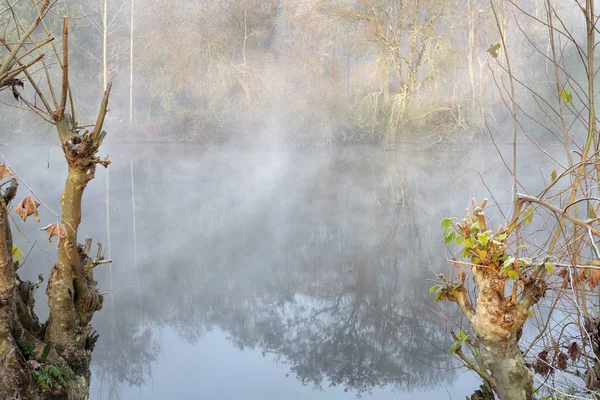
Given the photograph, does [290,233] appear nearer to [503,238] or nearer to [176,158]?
[503,238]

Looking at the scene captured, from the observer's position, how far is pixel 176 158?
10320mm

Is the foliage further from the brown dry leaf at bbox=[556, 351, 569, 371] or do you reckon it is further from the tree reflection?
the brown dry leaf at bbox=[556, 351, 569, 371]

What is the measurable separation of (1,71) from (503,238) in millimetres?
1486

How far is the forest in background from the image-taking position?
10.5m

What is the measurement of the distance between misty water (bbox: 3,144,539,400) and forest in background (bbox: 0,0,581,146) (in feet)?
9.92

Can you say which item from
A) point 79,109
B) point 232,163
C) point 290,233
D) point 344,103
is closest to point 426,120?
point 344,103

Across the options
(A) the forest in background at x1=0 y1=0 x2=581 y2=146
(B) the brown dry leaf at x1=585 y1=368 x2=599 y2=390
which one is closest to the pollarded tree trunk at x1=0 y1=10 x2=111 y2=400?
(B) the brown dry leaf at x1=585 y1=368 x2=599 y2=390

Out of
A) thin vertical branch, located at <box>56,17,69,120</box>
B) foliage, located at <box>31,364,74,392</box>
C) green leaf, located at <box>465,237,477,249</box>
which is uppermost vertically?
thin vertical branch, located at <box>56,17,69,120</box>

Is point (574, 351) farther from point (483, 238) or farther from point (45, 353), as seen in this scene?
point (45, 353)

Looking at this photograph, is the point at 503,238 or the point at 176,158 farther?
the point at 176,158

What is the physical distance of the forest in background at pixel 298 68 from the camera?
1048cm

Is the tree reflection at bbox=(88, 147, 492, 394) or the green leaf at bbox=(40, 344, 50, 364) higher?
the tree reflection at bbox=(88, 147, 492, 394)

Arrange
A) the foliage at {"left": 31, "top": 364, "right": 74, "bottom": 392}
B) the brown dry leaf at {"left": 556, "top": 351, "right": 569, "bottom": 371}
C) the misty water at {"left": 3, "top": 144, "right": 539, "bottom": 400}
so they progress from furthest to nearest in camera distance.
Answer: the misty water at {"left": 3, "top": 144, "right": 539, "bottom": 400}, the brown dry leaf at {"left": 556, "top": 351, "right": 569, "bottom": 371}, the foliage at {"left": 31, "top": 364, "right": 74, "bottom": 392}

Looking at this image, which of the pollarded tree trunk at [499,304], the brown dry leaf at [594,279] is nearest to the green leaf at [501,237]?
the pollarded tree trunk at [499,304]
